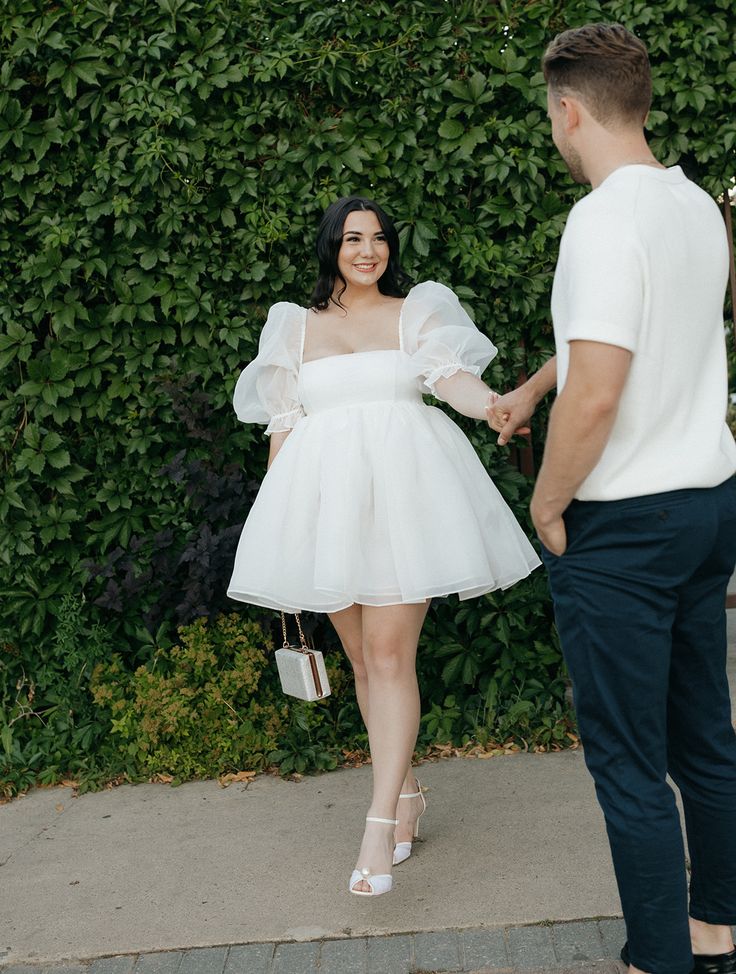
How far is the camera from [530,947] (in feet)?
9.11

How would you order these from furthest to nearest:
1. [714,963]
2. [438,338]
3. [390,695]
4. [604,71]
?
1. [438,338]
2. [390,695]
3. [714,963]
4. [604,71]

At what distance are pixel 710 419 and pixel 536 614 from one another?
2305 millimetres

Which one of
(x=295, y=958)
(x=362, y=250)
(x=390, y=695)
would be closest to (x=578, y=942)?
(x=295, y=958)

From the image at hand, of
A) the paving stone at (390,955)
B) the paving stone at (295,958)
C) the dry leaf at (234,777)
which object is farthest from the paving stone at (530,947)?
the dry leaf at (234,777)

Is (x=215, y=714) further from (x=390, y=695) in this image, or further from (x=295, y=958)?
(x=295, y=958)

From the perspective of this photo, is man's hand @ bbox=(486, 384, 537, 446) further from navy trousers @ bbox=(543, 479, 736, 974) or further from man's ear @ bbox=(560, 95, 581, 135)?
man's ear @ bbox=(560, 95, 581, 135)

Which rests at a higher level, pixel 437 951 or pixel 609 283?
pixel 609 283

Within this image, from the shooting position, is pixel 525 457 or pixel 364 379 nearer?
pixel 364 379

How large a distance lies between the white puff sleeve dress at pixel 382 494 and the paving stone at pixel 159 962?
99 cm

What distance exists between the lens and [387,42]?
13.8 ft

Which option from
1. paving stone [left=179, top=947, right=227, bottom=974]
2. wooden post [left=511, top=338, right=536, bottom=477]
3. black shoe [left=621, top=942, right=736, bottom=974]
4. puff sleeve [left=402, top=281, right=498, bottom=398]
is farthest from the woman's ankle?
wooden post [left=511, top=338, right=536, bottom=477]

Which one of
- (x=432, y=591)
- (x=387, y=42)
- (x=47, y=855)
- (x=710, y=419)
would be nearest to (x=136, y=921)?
(x=47, y=855)

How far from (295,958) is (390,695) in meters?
0.75

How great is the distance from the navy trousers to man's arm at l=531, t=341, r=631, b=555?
0.19ft
